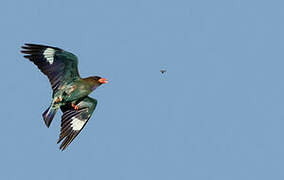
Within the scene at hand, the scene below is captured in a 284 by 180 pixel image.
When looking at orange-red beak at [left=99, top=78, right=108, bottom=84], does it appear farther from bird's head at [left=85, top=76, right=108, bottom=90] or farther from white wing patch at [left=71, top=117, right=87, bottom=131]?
white wing patch at [left=71, top=117, right=87, bottom=131]

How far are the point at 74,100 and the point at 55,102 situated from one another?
2.09 ft

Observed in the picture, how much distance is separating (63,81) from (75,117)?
141 centimetres

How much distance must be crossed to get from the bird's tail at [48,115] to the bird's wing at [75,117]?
88 centimetres

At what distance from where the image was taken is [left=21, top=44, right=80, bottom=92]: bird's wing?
21.8 meters

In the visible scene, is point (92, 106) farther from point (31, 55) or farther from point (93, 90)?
point (31, 55)

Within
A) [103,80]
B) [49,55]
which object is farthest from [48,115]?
[103,80]

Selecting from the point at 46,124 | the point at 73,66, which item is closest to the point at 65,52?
the point at 73,66

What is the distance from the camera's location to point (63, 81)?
22125mm

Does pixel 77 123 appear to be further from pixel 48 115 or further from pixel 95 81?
pixel 95 81

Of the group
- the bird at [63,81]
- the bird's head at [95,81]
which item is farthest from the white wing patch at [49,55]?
the bird's head at [95,81]

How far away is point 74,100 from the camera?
22.4 metres

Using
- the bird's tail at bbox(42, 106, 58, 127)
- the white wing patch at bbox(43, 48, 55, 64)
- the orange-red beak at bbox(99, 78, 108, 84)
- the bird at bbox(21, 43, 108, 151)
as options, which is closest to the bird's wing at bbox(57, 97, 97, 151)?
the bird at bbox(21, 43, 108, 151)

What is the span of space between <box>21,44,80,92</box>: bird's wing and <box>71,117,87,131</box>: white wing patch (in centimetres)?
132

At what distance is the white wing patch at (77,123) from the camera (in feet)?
74.4
